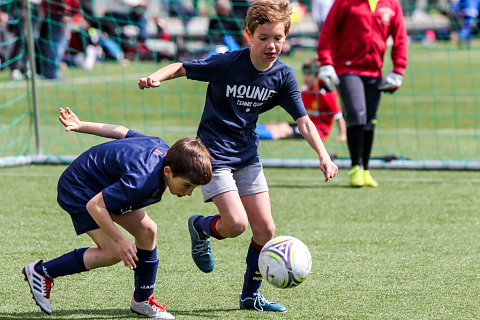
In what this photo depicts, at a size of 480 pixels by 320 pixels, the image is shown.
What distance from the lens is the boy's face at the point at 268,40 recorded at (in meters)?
4.06

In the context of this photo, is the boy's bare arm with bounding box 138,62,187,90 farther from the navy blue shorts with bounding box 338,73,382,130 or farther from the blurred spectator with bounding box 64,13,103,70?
the blurred spectator with bounding box 64,13,103,70

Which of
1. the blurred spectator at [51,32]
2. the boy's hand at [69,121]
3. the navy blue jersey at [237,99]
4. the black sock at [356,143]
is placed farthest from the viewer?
the blurred spectator at [51,32]

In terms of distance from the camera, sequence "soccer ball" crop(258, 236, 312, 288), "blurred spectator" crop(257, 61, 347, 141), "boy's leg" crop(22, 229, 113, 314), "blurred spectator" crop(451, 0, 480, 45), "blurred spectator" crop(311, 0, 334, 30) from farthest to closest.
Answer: "blurred spectator" crop(451, 0, 480, 45) < "blurred spectator" crop(311, 0, 334, 30) < "blurred spectator" crop(257, 61, 347, 141) < "boy's leg" crop(22, 229, 113, 314) < "soccer ball" crop(258, 236, 312, 288)

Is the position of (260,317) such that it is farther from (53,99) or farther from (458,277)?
(53,99)

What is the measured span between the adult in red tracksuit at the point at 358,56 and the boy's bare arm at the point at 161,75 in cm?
316

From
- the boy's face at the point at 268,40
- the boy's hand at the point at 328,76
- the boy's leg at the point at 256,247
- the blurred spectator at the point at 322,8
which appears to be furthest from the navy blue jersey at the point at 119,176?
the blurred spectator at the point at 322,8

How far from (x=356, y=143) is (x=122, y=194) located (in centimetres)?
416

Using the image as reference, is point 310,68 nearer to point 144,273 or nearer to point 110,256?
point 144,273

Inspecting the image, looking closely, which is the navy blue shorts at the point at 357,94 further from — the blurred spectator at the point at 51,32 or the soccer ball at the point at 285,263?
the blurred spectator at the point at 51,32

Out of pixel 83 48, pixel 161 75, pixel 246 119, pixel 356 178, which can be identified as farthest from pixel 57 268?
pixel 83 48

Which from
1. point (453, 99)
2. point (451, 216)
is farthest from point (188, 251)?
point (453, 99)

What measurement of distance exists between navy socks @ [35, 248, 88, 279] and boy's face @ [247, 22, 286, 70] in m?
1.33

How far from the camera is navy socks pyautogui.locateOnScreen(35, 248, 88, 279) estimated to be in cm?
381

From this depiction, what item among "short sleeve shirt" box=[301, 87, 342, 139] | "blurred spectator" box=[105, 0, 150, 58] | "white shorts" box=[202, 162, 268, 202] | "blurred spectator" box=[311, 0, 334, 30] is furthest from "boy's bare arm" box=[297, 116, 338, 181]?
"blurred spectator" box=[105, 0, 150, 58]
